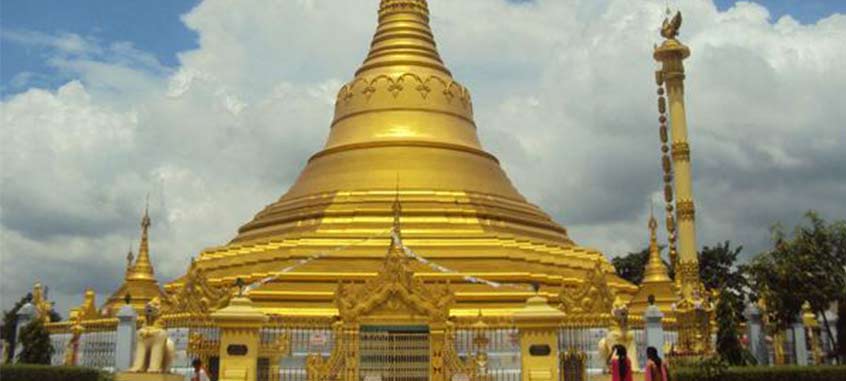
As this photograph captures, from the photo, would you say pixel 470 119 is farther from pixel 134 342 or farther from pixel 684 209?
pixel 134 342

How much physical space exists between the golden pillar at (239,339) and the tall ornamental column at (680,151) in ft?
38.4

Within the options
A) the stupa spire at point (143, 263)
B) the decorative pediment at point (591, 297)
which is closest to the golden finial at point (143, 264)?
the stupa spire at point (143, 263)

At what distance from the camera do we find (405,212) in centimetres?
2866

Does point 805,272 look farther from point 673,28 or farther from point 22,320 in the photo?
point 22,320

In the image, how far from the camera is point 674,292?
2664 centimetres

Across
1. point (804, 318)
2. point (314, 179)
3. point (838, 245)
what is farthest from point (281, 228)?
point (838, 245)

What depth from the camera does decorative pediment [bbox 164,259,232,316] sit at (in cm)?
2180

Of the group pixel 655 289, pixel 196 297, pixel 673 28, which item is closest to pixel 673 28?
pixel 673 28

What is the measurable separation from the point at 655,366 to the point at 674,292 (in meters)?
15.9

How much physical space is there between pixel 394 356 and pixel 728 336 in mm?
8669

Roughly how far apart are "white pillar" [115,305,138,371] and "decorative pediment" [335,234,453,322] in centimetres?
530

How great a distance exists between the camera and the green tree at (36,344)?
77.5ft

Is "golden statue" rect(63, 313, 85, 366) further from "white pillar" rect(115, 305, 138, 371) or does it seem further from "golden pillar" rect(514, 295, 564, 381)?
"golden pillar" rect(514, 295, 564, 381)

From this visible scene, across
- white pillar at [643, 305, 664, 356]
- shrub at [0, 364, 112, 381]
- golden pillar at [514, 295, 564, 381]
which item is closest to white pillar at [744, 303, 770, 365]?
white pillar at [643, 305, 664, 356]
